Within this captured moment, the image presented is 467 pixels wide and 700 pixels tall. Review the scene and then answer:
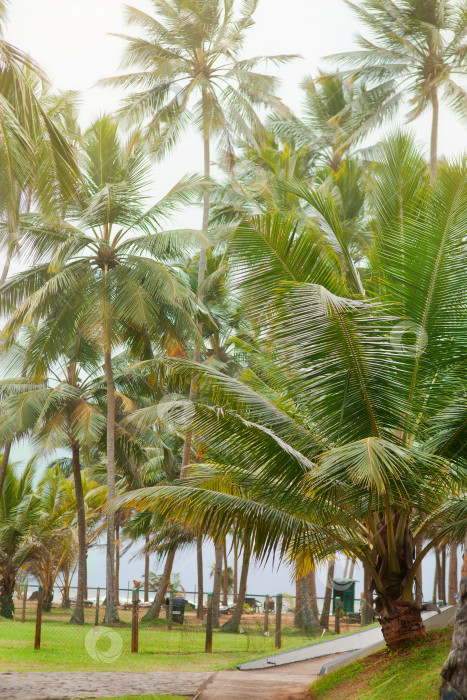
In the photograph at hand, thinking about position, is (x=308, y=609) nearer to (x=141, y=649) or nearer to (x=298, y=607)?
(x=298, y=607)

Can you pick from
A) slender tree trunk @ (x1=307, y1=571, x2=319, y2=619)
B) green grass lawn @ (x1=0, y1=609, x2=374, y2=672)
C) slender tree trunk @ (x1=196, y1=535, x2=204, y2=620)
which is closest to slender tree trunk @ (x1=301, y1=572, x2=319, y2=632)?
slender tree trunk @ (x1=307, y1=571, x2=319, y2=619)

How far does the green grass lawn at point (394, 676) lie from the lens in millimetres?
5977

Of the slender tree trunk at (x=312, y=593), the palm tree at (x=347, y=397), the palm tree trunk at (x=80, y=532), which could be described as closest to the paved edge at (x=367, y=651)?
the palm tree at (x=347, y=397)

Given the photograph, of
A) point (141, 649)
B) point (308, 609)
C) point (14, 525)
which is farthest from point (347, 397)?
point (14, 525)

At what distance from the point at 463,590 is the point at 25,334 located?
1893 cm

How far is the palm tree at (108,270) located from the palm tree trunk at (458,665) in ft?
37.6

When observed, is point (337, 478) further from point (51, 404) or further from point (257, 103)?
point (257, 103)

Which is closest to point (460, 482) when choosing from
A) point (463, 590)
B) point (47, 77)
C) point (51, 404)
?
point (463, 590)

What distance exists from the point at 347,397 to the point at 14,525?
57.9ft

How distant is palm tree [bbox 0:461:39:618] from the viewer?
21391 millimetres

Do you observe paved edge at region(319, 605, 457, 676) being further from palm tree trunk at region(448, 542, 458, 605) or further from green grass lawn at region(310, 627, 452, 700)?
palm tree trunk at region(448, 542, 458, 605)

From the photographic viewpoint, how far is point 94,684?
8.42m

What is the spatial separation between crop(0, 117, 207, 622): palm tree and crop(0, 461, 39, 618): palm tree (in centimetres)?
520

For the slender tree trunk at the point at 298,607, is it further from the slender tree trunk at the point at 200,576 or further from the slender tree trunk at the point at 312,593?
the slender tree trunk at the point at 200,576
